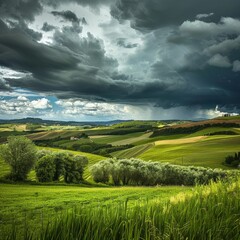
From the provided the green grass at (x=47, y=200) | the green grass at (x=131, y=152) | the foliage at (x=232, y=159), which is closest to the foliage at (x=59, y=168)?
the green grass at (x=47, y=200)

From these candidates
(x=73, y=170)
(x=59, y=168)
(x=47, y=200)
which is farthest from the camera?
(x=73, y=170)

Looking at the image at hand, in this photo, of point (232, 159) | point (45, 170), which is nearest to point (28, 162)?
point (45, 170)

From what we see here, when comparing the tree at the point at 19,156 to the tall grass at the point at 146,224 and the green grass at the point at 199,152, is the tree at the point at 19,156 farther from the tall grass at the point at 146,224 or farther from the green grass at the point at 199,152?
the tall grass at the point at 146,224

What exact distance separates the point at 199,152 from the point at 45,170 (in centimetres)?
9615

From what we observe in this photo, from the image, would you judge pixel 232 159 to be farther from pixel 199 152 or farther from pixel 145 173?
pixel 145 173

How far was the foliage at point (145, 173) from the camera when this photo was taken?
101 metres

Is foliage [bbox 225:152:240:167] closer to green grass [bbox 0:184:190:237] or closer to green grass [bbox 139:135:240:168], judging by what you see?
green grass [bbox 139:135:240:168]

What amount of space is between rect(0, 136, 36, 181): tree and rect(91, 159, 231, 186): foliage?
2076cm

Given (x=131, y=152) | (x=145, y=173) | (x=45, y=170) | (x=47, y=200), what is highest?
(x=45, y=170)

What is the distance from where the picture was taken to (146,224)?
212 inches

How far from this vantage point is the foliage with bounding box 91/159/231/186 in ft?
332

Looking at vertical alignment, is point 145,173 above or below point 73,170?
below

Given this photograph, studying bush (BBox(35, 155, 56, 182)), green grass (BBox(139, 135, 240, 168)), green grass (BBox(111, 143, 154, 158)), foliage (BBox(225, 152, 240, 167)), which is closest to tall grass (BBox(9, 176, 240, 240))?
bush (BBox(35, 155, 56, 182))

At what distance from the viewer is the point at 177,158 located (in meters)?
161
